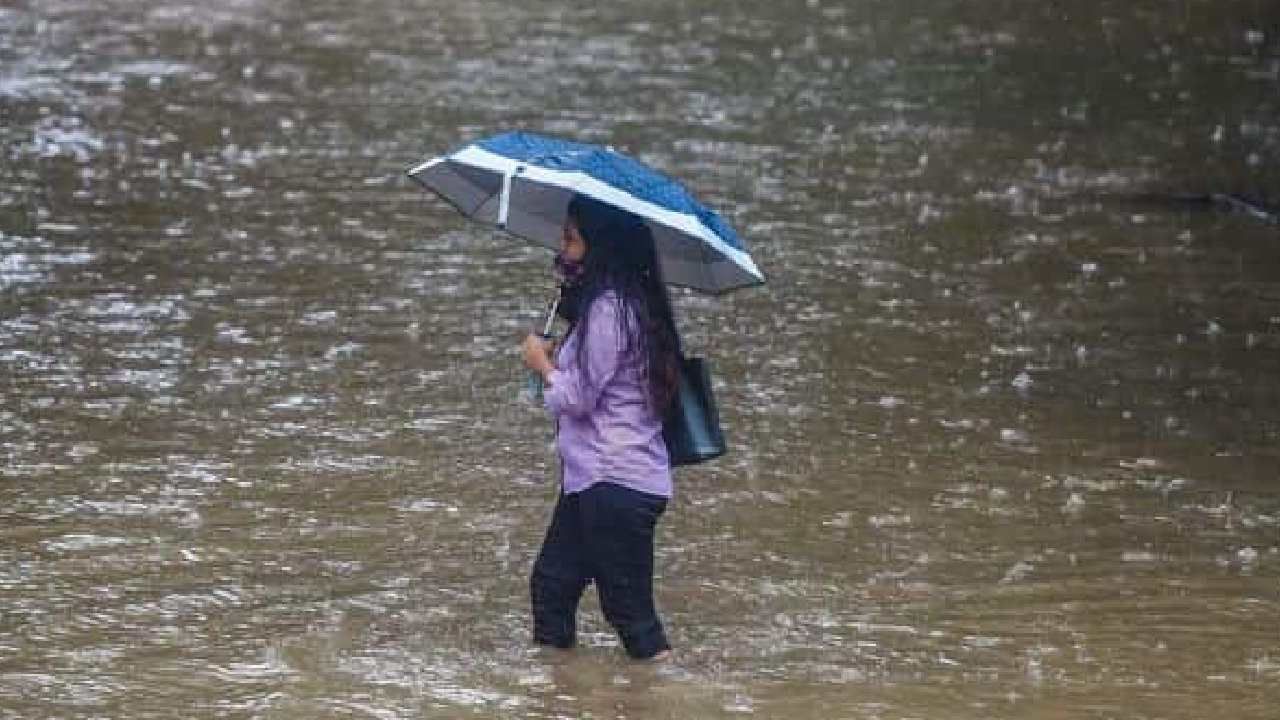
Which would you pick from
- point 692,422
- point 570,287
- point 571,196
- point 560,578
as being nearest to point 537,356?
point 570,287

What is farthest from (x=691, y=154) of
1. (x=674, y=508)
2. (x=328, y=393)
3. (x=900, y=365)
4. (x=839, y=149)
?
(x=674, y=508)

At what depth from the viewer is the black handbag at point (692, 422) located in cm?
701

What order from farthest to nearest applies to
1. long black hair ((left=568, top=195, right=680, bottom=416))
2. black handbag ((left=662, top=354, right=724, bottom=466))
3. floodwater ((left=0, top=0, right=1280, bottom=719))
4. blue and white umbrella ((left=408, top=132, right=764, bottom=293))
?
floodwater ((left=0, top=0, right=1280, bottom=719)), black handbag ((left=662, top=354, right=724, bottom=466)), long black hair ((left=568, top=195, right=680, bottom=416)), blue and white umbrella ((left=408, top=132, right=764, bottom=293))

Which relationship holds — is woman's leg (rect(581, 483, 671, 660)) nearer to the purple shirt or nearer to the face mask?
the purple shirt

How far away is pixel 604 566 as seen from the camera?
6.95m

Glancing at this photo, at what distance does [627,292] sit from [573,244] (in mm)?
228

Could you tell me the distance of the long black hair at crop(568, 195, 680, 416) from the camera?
6.86m

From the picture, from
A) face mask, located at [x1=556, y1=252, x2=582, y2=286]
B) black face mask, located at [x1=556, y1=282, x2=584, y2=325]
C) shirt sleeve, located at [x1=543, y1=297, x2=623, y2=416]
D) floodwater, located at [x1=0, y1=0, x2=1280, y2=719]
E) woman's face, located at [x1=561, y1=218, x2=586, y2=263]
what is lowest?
floodwater, located at [x1=0, y1=0, x2=1280, y2=719]

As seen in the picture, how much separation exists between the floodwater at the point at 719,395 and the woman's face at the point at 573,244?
1.24m

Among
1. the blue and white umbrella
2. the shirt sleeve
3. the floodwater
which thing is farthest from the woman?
the floodwater

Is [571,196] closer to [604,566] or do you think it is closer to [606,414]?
[606,414]

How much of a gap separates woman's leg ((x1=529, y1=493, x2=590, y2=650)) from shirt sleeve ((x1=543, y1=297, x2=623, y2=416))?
326 millimetres

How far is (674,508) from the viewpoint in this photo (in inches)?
351

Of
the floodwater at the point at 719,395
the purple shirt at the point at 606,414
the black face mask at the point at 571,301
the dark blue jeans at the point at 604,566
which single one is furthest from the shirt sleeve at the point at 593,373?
the floodwater at the point at 719,395
